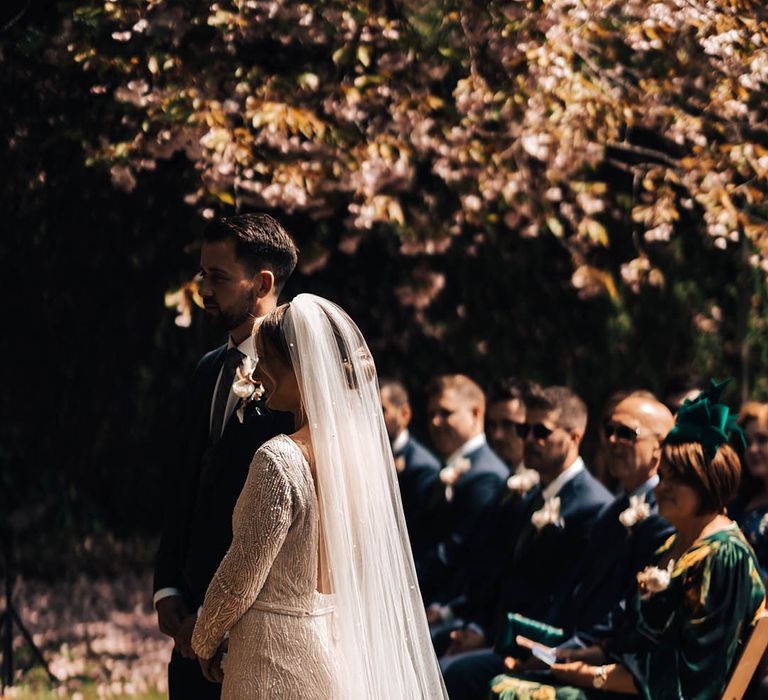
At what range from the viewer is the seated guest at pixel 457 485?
704 cm

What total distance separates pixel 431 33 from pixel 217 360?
4.51m

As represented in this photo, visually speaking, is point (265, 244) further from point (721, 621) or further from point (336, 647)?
point (721, 621)

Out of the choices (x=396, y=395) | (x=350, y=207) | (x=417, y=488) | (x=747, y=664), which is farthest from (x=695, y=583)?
(x=350, y=207)

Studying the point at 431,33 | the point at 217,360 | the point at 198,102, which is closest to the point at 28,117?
the point at 198,102

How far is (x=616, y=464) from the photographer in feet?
19.3

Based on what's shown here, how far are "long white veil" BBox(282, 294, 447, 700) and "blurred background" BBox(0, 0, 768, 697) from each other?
390 cm

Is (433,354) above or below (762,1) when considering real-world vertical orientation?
below

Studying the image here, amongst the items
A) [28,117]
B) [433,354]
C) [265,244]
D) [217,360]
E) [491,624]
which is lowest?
[433,354]

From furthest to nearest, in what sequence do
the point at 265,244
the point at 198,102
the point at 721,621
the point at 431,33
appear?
the point at 431,33
the point at 198,102
the point at 721,621
the point at 265,244

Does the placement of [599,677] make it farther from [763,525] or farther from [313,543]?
[313,543]

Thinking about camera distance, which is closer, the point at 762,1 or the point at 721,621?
the point at 721,621

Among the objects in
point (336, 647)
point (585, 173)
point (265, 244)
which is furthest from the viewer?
point (585, 173)

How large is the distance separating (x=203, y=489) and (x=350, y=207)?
4.15 metres

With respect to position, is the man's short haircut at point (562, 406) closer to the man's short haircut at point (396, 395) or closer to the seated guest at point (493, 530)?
the seated guest at point (493, 530)
